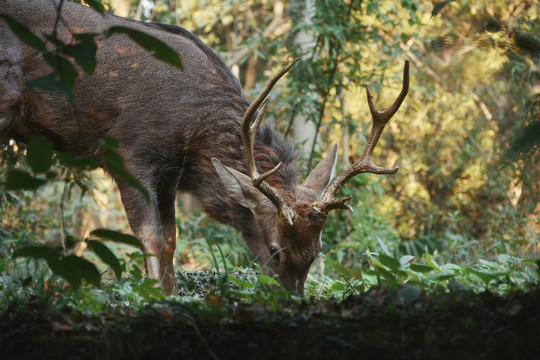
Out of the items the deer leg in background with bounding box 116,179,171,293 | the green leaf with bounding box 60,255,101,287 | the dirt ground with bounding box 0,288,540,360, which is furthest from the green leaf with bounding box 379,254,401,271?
the deer leg in background with bounding box 116,179,171,293

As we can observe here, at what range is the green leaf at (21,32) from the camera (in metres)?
2.45

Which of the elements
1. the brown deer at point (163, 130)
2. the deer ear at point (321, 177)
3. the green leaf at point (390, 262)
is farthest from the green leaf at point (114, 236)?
the deer ear at point (321, 177)

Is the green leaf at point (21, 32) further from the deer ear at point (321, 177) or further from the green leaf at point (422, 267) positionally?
the deer ear at point (321, 177)

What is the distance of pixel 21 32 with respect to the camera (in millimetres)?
2463

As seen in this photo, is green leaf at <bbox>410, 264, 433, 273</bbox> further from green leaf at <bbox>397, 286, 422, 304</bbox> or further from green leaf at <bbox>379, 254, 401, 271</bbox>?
green leaf at <bbox>397, 286, 422, 304</bbox>

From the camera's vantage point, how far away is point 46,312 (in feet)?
8.94

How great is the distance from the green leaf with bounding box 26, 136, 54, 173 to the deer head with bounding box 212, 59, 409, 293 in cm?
238

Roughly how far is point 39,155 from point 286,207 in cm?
273

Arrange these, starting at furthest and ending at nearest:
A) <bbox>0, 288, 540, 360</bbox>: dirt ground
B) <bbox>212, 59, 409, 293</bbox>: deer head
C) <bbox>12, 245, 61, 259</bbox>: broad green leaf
Result: <bbox>212, 59, 409, 293</bbox>: deer head < <bbox>12, 245, 61, 259</bbox>: broad green leaf < <bbox>0, 288, 540, 360</bbox>: dirt ground

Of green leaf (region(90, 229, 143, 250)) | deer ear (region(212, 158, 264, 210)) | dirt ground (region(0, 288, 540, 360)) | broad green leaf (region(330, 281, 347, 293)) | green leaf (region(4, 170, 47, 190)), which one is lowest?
broad green leaf (region(330, 281, 347, 293))

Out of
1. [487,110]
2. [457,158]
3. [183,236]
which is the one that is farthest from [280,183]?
[487,110]

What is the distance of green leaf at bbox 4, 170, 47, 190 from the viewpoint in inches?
97.5

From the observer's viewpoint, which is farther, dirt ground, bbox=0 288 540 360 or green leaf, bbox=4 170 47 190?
green leaf, bbox=4 170 47 190

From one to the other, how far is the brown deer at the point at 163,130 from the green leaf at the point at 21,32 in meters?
2.73
